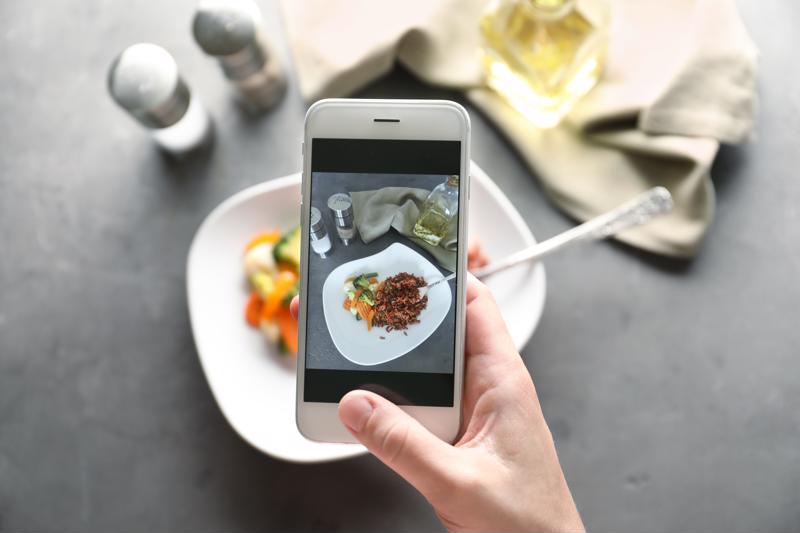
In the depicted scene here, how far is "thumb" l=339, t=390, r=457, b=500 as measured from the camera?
59 centimetres

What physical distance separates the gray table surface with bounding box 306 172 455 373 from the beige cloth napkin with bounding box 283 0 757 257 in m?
0.33

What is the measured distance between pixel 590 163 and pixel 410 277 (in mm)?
385

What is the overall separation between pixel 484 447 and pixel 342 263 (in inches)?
8.0

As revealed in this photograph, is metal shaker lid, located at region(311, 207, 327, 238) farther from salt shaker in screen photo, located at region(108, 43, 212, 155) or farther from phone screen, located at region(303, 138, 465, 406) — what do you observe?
salt shaker in screen photo, located at region(108, 43, 212, 155)

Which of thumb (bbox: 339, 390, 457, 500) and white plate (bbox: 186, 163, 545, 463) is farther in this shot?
white plate (bbox: 186, 163, 545, 463)

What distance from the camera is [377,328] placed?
64 centimetres

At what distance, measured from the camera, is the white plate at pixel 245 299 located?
844 mm

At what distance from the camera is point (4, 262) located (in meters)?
0.97

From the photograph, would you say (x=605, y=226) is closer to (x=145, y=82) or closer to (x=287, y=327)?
(x=287, y=327)

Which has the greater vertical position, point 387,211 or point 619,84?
point 619,84

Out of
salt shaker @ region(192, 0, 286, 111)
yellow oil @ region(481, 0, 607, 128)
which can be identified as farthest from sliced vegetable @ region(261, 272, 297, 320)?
yellow oil @ region(481, 0, 607, 128)

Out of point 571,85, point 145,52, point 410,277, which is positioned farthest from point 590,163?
point 145,52

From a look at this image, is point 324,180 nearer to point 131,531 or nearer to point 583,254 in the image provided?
point 583,254

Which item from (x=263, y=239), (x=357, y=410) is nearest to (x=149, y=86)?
(x=263, y=239)
